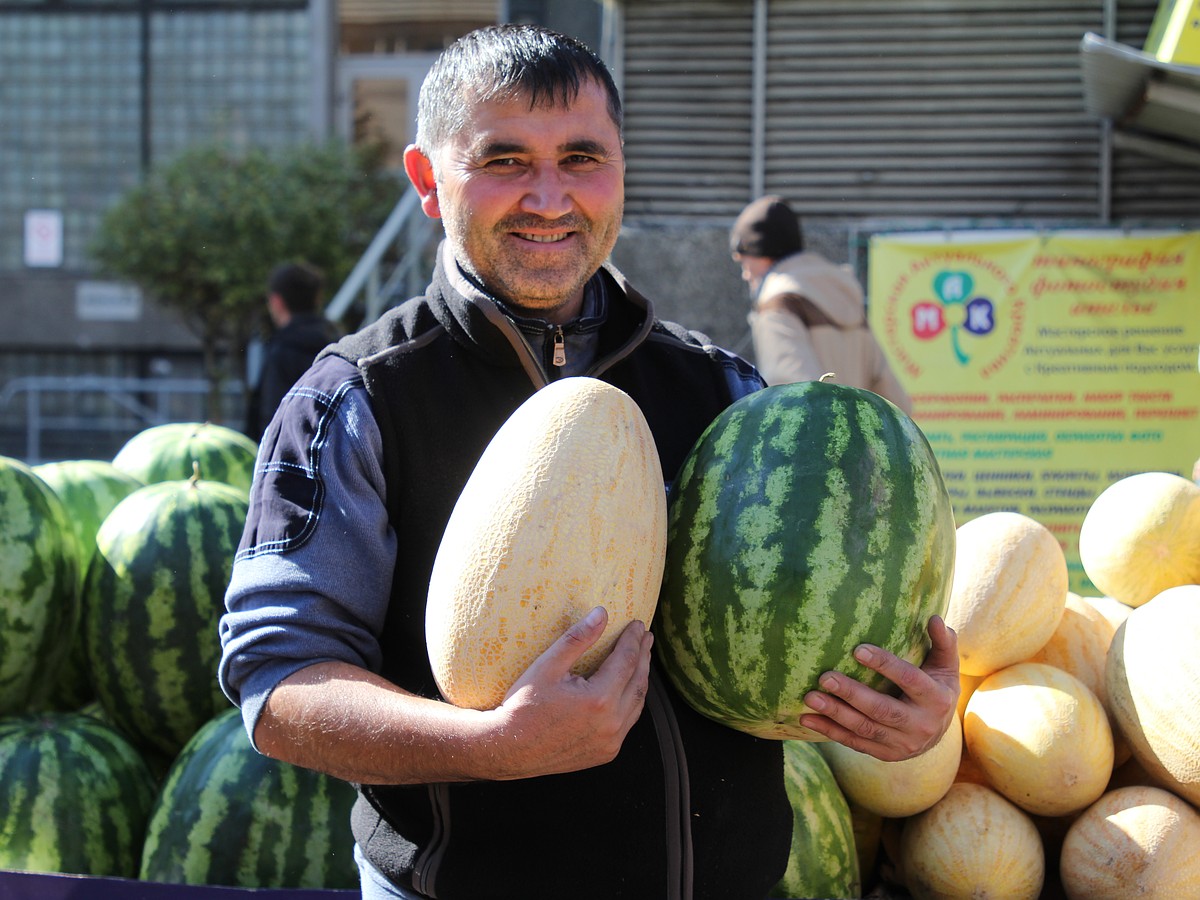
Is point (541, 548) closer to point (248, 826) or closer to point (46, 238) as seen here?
point (248, 826)

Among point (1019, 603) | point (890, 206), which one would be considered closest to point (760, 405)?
point (1019, 603)

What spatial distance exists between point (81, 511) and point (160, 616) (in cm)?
57

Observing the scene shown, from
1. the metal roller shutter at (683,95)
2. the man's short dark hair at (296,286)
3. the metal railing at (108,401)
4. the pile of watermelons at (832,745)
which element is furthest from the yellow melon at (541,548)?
the metal railing at (108,401)

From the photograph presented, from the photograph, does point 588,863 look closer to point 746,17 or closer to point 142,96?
point 746,17

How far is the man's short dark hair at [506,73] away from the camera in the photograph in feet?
5.83

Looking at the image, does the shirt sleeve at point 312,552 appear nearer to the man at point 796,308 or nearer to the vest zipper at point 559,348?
the vest zipper at point 559,348

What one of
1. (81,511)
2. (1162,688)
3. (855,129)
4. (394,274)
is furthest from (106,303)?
(1162,688)

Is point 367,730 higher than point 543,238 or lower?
lower

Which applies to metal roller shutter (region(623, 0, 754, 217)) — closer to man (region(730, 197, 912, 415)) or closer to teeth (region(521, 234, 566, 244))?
man (region(730, 197, 912, 415))

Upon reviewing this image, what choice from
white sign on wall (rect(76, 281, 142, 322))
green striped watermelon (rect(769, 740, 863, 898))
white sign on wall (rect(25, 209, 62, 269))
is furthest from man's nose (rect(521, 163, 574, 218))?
white sign on wall (rect(25, 209, 62, 269))

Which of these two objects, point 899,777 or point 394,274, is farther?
point 394,274

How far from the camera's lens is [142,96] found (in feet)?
55.1

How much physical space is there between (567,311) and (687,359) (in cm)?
24

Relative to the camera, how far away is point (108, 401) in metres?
16.5
